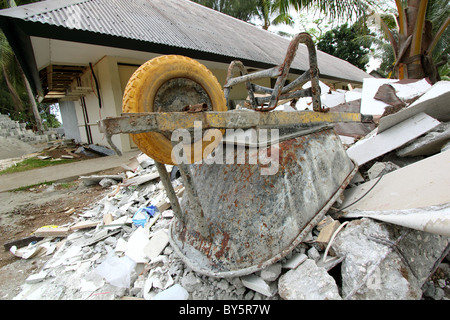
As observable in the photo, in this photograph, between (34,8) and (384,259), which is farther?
(34,8)

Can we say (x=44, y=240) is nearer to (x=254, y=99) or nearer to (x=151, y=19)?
(x=254, y=99)

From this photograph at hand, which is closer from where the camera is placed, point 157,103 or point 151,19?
point 157,103

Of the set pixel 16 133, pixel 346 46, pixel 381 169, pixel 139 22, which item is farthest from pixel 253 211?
pixel 346 46

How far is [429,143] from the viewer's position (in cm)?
237

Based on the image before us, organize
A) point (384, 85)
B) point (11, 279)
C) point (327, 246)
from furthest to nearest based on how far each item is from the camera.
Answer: point (384, 85), point (11, 279), point (327, 246)

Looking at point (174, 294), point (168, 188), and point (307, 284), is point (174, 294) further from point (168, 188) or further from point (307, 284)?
point (307, 284)

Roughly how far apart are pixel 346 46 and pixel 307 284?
27383 millimetres

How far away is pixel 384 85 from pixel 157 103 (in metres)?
4.48

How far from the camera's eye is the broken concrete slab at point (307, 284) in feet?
4.10

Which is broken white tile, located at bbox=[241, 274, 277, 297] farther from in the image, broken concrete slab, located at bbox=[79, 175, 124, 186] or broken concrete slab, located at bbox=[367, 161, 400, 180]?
broken concrete slab, located at bbox=[79, 175, 124, 186]

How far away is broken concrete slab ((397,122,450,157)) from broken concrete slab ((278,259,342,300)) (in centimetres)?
205

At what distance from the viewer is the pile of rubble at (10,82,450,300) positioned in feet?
4.42

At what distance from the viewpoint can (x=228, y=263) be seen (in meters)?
1.43

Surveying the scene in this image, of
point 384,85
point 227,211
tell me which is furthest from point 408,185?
point 384,85
